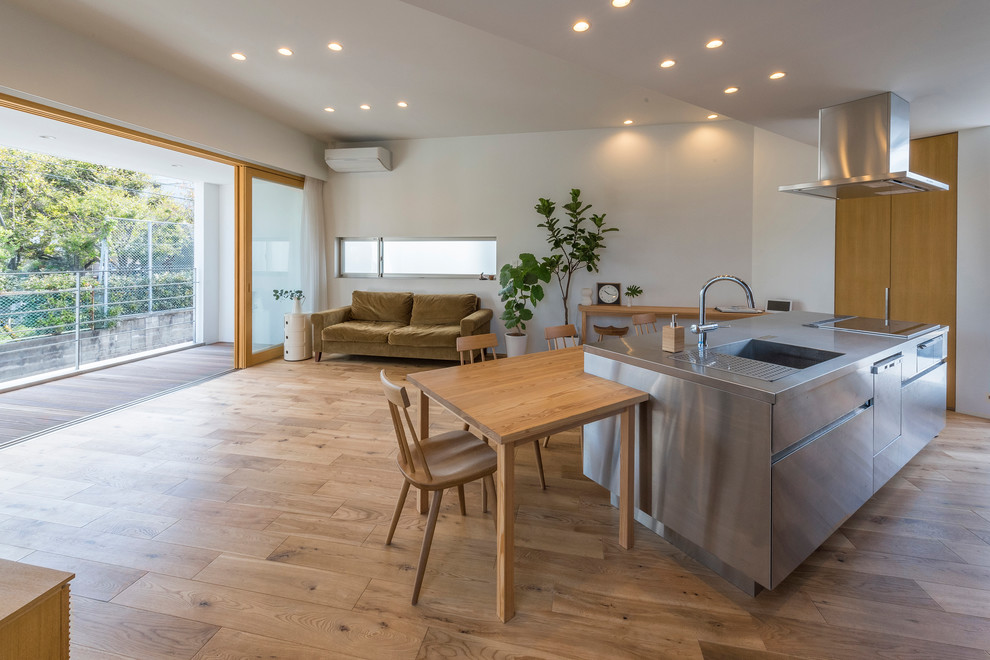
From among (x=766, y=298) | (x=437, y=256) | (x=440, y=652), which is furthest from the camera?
(x=437, y=256)

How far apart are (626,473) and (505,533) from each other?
66cm

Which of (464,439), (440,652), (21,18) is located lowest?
(440,652)

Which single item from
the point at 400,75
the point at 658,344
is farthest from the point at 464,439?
the point at 400,75

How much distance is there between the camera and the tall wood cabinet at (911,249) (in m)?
3.75

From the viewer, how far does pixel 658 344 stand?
2375mm

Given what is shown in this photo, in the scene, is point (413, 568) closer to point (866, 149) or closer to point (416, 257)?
point (866, 149)

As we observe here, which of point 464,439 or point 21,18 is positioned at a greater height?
point 21,18

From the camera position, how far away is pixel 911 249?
3.93 m

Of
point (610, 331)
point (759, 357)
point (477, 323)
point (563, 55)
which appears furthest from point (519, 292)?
point (759, 357)

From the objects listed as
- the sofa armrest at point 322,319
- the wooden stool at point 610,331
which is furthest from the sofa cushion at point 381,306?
the wooden stool at point 610,331

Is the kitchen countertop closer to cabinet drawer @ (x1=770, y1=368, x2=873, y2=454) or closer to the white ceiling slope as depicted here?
cabinet drawer @ (x1=770, y1=368, x2=873, y2=454)

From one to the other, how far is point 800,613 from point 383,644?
1466 millimetres

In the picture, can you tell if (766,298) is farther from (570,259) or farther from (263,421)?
(263,421)

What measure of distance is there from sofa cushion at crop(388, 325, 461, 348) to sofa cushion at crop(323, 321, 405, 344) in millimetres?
139
